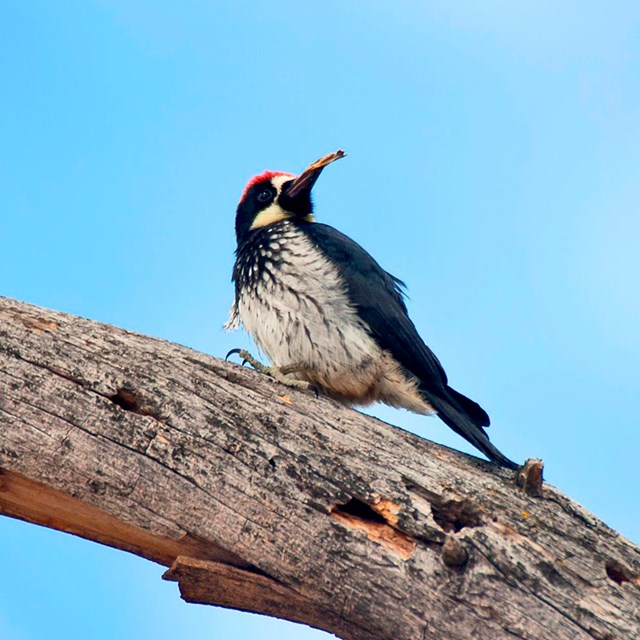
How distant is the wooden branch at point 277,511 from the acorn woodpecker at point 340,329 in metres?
0.74

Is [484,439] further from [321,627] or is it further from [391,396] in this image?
[321,627]

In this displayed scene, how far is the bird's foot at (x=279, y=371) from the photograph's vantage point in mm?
4410

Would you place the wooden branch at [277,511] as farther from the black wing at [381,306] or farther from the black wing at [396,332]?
the black wing at [381,306]

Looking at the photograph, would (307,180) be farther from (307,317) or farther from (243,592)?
(243,592)

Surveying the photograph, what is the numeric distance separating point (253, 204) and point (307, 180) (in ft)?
1.45

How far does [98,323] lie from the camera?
4.06 m

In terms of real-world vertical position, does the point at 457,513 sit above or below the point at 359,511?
above

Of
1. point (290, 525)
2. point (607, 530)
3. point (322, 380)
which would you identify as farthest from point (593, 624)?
point (322, 380)

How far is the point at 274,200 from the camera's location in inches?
230

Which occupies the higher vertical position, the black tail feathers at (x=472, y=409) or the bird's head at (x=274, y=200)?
the bird's head at (x=274, y=200)

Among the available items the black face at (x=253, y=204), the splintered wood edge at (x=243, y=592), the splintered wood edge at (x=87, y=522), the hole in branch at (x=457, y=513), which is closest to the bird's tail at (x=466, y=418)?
the hole in branch at (x=457, y=513)

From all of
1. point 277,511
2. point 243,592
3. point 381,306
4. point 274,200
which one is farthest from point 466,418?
point 274,200

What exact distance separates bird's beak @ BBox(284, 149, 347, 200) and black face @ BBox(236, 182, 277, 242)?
0.16m

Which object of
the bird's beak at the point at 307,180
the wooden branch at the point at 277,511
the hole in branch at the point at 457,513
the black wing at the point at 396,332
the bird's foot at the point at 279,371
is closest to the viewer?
the wooden branch at the point at 277,511
